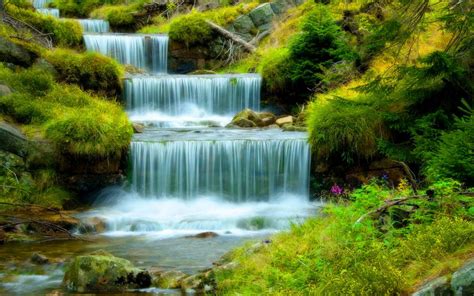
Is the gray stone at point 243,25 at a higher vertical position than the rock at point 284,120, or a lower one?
higher

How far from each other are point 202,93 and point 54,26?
617 cm

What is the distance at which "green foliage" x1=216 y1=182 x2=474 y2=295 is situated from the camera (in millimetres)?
3709

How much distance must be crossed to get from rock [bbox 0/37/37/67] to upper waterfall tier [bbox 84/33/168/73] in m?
5.53

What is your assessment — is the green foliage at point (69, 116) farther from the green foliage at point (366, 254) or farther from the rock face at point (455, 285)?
the rock face at point (455, 285)

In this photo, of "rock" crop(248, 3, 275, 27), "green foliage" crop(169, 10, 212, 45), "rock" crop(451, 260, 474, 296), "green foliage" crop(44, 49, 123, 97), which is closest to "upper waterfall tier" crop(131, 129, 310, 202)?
"green foliage" crop(44, 49, 123, 97)

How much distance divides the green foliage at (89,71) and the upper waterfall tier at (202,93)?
2.80 feet

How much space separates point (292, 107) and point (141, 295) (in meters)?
11.3

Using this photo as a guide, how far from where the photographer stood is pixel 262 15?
23078 mm

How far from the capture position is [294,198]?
459 inches

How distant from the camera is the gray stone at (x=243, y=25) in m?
22.9

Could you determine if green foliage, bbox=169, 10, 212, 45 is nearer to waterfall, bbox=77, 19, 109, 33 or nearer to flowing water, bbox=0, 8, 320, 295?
flowing water, bbox=0, 8, 320, 295

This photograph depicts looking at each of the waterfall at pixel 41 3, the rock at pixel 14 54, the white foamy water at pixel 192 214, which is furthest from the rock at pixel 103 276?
the waterfall at pixel 41 3

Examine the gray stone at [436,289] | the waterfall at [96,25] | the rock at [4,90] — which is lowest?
the rock at [4,90]

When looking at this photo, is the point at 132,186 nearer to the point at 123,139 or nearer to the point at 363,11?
the point at 123,139
